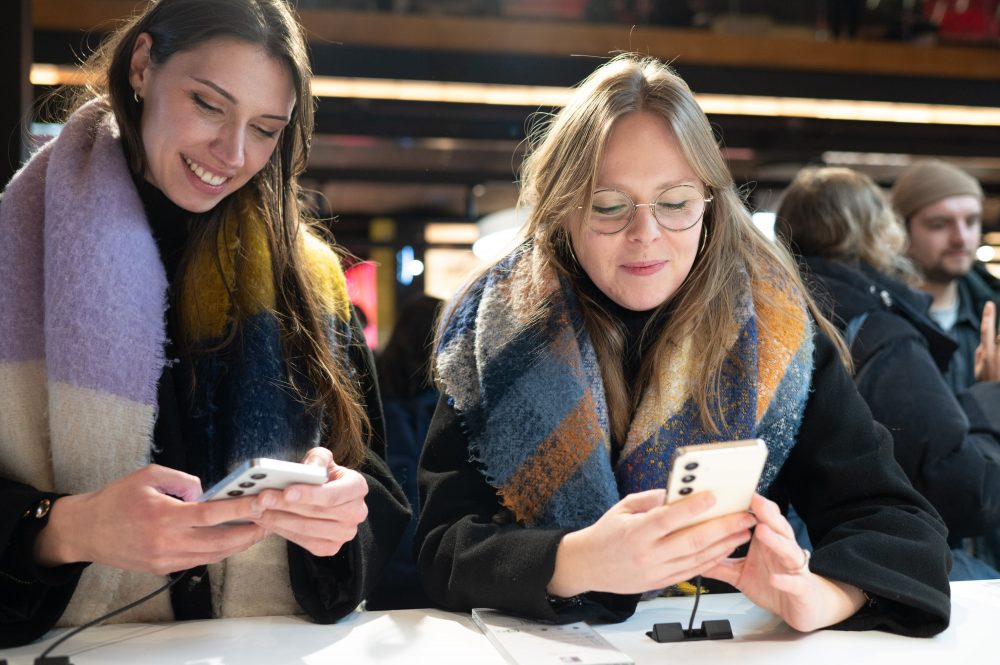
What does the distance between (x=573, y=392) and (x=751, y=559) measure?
1.30 feet

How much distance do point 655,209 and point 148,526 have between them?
95 cm

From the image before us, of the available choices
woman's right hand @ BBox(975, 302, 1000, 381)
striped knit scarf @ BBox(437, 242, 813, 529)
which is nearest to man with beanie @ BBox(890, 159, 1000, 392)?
woman's right hand @ BBox(975, 302, 1000, 381)

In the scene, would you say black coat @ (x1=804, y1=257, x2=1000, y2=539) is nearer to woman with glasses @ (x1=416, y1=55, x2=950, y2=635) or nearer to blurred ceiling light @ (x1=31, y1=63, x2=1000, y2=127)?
woman with glasses @ (x1=416, y1=55, x2=950, y2=635)

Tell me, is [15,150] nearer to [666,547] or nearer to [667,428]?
[667,428]

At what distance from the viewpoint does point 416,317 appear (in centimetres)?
353

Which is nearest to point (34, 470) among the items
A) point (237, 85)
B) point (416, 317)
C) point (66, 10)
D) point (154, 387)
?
point (154, 387)

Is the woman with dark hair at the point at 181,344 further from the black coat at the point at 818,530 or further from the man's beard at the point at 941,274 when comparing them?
the man's beard at the point at 941,274

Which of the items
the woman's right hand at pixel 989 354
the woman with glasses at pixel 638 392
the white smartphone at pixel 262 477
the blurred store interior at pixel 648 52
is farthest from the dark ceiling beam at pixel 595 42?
the white smartphone at pixel 262 477

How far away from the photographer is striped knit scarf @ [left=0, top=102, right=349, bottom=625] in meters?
1.61

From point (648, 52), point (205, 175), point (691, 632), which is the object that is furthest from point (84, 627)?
point (648, 52)

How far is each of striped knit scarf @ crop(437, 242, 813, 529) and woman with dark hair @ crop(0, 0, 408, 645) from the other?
216mm

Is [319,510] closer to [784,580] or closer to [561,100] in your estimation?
Result: [784,580]

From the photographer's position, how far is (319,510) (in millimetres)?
1460

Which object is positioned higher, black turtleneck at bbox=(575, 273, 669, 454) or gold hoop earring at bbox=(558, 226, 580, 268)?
gold hoop earring at bbox=(558, 226, 580, 268)
